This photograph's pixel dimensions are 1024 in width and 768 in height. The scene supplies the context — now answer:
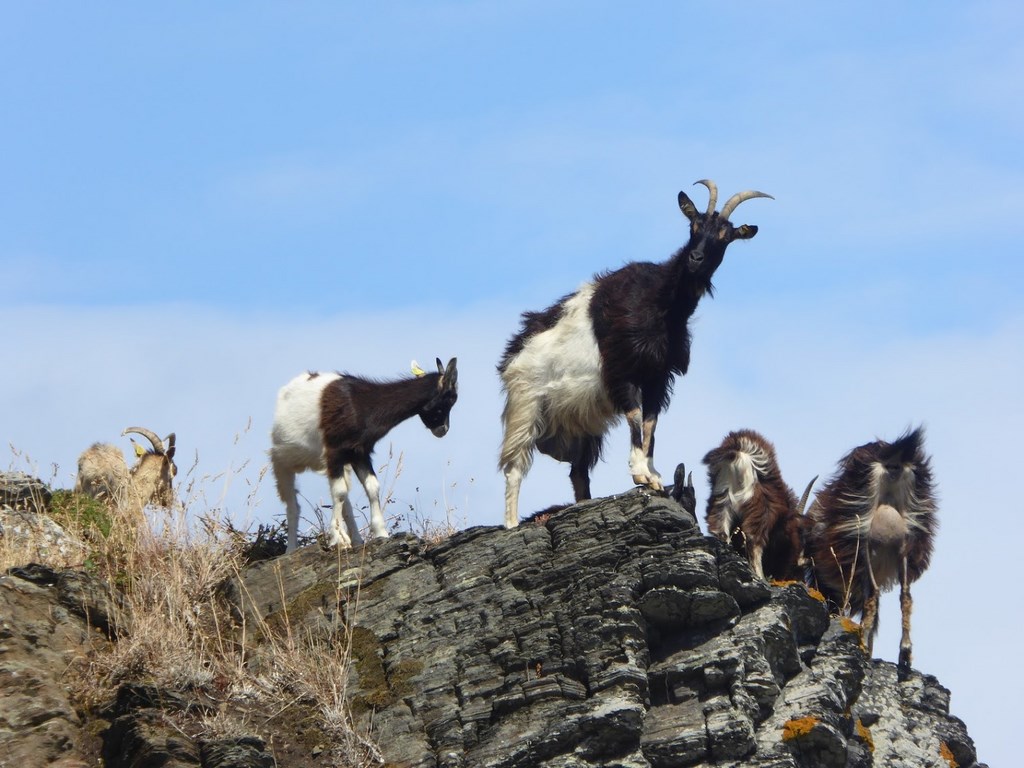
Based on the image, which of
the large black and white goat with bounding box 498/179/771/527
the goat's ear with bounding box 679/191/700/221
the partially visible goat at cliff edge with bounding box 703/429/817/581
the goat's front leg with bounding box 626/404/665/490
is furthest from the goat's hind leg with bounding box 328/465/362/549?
the goat's ear with bounding box 679/191/700/221

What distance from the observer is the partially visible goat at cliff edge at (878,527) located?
14.2 metres

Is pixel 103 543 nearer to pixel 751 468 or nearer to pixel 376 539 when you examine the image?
pixel 376 539

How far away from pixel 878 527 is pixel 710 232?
2924 mm

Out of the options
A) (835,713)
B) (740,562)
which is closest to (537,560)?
(740,562)

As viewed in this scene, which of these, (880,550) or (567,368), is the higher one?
(567,368)

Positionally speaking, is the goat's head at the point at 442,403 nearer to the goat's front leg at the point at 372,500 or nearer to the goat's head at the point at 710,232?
the goat's front leg at the point at 372,500

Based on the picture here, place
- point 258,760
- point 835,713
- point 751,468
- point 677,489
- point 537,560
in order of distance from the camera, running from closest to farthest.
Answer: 1. point 258,760
2. point 835,713
3. point 537,560
4. point 677,489
5. point 751,468

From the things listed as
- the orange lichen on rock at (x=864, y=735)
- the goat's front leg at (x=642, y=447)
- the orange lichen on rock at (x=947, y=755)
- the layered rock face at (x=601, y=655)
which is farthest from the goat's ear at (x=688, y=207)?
the orange lichen on rock at (x=947, y=755)

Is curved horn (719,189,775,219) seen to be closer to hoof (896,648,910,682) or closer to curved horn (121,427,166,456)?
hoof (896,648,910,682)

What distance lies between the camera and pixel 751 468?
14.3 m

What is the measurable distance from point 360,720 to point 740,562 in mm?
2873

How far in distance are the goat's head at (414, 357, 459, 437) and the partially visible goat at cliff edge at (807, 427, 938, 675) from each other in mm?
3424

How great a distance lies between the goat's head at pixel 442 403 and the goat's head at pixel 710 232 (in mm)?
2610

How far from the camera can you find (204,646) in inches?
465
